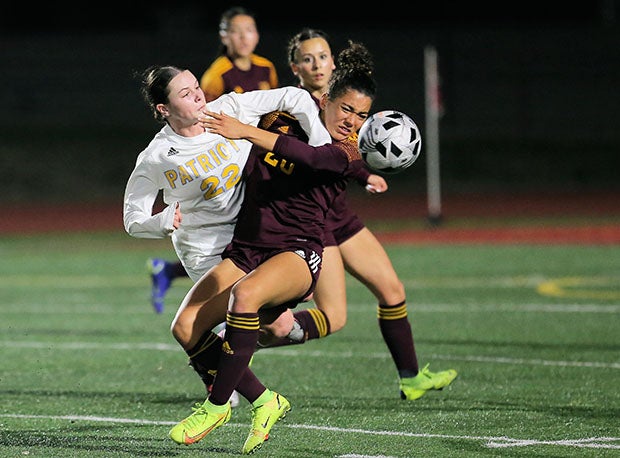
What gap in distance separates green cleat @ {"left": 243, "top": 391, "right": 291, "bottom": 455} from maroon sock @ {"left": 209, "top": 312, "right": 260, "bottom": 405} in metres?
0.17

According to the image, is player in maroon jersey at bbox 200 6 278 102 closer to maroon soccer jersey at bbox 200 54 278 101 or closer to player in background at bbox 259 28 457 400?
maroon soccer jersey at bbox 200 54 278 101

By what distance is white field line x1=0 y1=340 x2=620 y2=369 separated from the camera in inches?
322

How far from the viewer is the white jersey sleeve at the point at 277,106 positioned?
5.93m

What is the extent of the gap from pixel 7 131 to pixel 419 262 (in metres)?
15.5

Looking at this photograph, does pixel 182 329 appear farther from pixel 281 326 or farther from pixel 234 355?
pixel 281 326

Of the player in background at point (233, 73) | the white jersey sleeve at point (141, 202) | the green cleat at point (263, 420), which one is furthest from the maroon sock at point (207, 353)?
the player in background at point (233, 73)

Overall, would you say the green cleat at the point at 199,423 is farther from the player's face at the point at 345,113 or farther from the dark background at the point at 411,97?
the dark background at the point at 411,97

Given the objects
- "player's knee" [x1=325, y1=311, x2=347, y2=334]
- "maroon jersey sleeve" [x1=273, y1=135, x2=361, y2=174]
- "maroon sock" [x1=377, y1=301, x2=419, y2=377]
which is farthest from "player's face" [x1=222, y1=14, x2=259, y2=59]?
"maroon jersey sleeve" [x1=273, y1=135, x2=361, y2=174]

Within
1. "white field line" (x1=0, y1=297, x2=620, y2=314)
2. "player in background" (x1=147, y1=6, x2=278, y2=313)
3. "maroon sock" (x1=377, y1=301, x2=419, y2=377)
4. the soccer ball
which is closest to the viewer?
the soccer ball

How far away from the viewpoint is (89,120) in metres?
28.9

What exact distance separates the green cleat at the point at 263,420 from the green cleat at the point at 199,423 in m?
0.14

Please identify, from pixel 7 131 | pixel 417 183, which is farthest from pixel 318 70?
pixel 7 131

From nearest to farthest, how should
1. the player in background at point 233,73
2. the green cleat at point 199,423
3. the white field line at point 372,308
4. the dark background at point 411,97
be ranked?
the green cleat at point 199,423 → the player in background at point 233,73 → the white field line at point 372,308 → the dark background at point 411,97

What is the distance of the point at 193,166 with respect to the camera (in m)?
5.87
